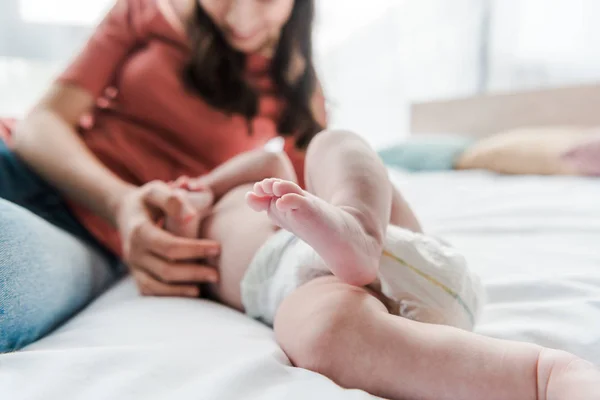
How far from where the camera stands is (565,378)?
1.00 feet

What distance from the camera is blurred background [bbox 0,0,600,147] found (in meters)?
1.61

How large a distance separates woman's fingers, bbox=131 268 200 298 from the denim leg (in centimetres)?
8

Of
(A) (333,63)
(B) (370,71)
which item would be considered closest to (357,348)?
(A) (333,63)

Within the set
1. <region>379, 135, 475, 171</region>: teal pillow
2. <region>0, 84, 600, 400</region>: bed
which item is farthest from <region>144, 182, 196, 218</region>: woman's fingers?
<region>379, 135, 475, 171</region>: teal pillow

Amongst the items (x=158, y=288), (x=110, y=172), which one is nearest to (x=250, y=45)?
(x=110, y=172)

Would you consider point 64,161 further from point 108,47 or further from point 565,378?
point 565,378

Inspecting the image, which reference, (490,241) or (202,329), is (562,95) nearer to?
(490,241)

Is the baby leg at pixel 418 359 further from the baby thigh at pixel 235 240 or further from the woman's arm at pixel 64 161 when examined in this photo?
the woman's arm at pixel 64 161

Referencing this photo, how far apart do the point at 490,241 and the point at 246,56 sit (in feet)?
2.10

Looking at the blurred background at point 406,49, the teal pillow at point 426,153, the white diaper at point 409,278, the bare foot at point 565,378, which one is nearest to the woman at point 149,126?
the white diaper at point 409,278

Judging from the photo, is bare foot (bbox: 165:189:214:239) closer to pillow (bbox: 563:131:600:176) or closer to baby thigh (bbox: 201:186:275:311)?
baby thigh (bbox: 201:186:275:311)

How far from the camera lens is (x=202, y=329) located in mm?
458

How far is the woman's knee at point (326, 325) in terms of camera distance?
36 centimetres

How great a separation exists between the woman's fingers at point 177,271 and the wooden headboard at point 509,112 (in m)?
1.92
